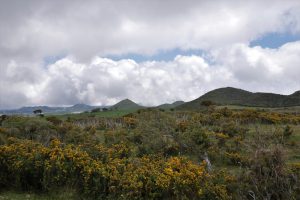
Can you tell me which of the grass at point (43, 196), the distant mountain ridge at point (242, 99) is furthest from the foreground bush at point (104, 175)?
the distant mountain ridge at point (242, 99)

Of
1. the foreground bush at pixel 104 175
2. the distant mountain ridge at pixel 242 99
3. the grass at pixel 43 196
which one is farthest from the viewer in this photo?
the distant mountain ridge at pixel 242 99

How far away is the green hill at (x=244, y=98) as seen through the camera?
4924 inches

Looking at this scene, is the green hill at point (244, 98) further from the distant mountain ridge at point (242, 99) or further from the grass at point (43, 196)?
the grass at point (43, 196)

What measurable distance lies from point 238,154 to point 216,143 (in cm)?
222

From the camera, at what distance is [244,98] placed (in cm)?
15612

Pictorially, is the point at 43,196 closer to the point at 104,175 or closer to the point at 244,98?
the point at 104,175

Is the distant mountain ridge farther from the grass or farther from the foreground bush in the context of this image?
the grass

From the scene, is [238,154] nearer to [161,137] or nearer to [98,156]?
[161,137]

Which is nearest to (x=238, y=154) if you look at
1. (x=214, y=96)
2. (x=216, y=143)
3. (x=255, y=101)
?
(x=216, y=143)

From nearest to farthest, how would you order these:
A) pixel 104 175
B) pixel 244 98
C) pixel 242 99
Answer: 1. pixel 104 175
2. pixel 242 99
3. pixel 244 98

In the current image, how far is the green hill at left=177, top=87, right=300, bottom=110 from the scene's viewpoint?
12507 cm

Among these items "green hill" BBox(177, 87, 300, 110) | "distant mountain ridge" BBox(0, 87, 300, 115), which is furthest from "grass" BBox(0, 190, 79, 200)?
"green hill" BBox(177, 87, 300, 110)

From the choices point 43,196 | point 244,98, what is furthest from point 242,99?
point 43,196

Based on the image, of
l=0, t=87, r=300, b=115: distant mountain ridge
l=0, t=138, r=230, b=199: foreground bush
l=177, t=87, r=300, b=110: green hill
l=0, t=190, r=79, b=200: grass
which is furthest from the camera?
l=177, t=87, r=300, b=110: green hill
